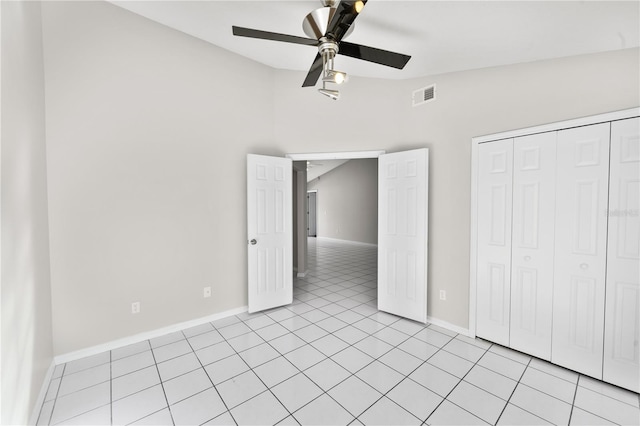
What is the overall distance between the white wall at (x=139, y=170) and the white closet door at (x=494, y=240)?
9.18 ft

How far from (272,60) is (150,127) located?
1716mm

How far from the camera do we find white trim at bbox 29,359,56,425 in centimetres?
175

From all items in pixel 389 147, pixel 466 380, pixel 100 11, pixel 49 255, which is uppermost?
pixel 100 11

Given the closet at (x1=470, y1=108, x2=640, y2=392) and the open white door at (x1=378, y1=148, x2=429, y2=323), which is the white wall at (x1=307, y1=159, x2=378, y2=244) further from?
the closet at (x1=470, y1=108, x2=640, y2=392)

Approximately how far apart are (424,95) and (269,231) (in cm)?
255

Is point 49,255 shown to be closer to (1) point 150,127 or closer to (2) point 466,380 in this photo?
(1) point 150,127

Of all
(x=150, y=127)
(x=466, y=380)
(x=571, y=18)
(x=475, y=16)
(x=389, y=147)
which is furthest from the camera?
(x=389, y=147)

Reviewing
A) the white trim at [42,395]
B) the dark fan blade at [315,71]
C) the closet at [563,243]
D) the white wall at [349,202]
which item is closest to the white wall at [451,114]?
the closet at [563,243]

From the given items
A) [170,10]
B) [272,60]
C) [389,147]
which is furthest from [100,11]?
[389,147]

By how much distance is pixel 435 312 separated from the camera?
3.21m

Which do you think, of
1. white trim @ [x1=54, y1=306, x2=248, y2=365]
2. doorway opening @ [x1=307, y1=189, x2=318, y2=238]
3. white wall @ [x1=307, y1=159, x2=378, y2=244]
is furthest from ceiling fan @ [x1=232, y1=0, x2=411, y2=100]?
doorway opening @ [x1=307, y1=189, x2=318, y2=238]

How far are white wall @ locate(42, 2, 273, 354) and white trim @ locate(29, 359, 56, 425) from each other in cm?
20

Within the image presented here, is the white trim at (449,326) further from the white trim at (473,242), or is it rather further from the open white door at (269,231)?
the open white door at (269,231)

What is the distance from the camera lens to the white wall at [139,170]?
7.86 feet
